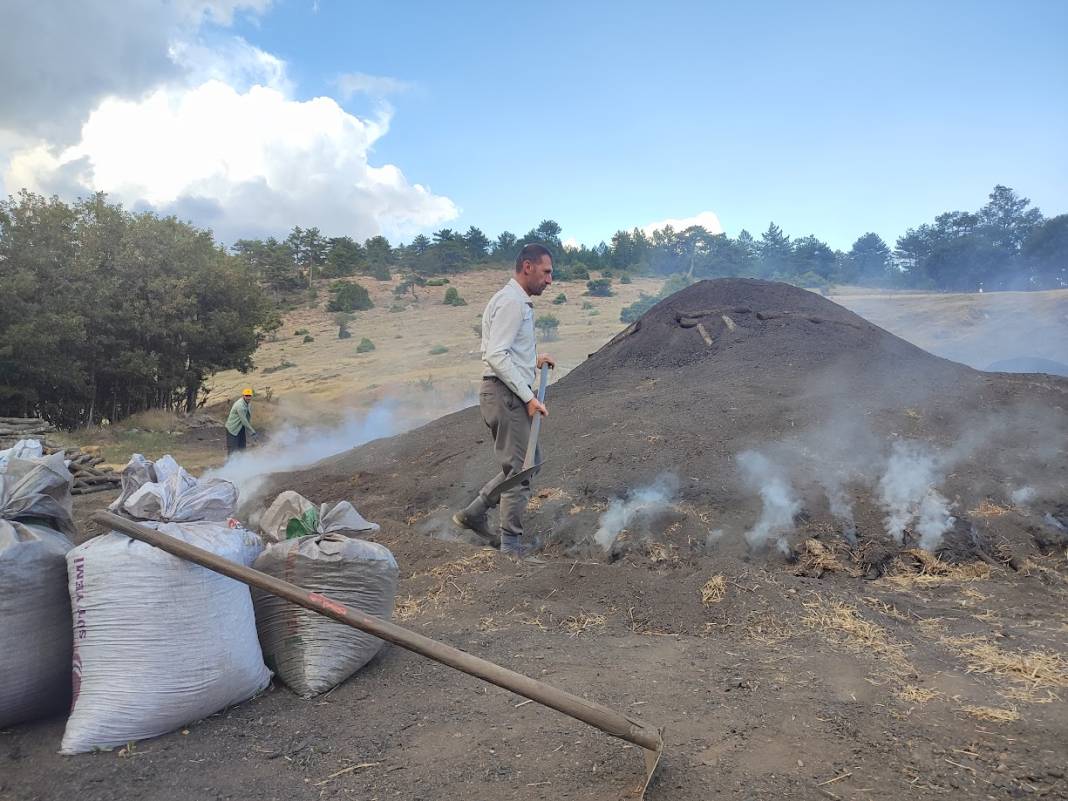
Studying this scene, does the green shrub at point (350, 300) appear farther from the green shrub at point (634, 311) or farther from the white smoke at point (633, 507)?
the white smoke at point (633, 507)

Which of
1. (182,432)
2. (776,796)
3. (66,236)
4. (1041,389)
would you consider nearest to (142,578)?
(776,796)

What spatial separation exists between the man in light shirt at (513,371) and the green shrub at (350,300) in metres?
34.1

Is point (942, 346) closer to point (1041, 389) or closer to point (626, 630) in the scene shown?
point (1041, 389)

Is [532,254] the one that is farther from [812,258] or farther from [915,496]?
[812,258]

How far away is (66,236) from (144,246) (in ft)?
5.40

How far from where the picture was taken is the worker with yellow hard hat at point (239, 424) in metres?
11.3

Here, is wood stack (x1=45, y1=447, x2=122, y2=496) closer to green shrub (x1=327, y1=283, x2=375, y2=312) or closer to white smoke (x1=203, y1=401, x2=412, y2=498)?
white smoke (x1=203, y1=401, x2=412, y2=498)

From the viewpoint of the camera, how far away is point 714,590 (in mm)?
3756

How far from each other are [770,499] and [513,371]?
7.23ft

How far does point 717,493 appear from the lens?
516cm

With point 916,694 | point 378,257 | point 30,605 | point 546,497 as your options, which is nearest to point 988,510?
point 916,694

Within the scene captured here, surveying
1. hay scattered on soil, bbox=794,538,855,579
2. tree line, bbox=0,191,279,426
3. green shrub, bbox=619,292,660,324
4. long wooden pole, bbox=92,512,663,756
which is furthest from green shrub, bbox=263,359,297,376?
long wooden pole, bbox=92,512,663,756

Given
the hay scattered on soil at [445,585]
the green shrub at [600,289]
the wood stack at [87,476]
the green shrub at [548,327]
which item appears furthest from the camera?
the green shrub at [600,289]

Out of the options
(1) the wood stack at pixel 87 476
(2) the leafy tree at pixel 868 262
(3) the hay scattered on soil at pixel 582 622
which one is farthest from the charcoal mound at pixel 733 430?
(2) the leafy tree at pixel 868 262
